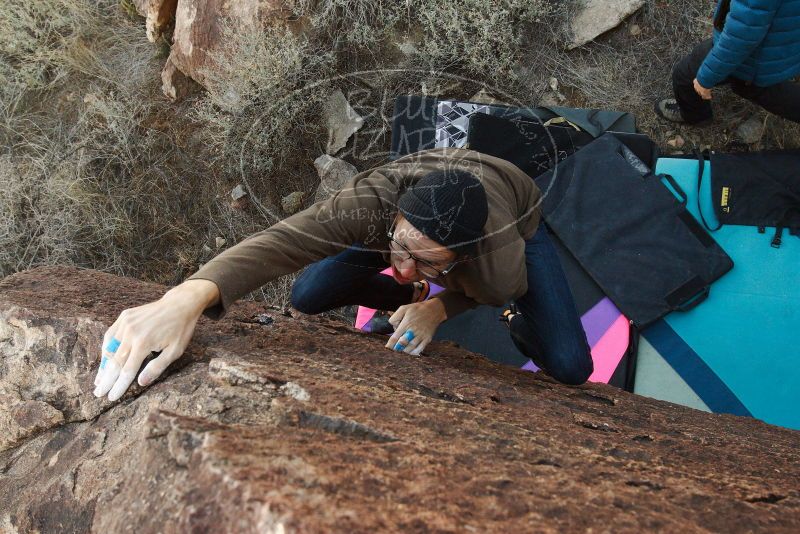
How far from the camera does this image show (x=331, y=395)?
125 centimetres

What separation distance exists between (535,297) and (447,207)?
→ 35.1 inches

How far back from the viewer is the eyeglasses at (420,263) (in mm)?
1720

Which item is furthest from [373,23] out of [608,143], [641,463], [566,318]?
[641,463]

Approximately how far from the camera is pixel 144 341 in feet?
4.41

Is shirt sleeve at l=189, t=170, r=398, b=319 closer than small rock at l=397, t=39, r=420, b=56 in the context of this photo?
Yes

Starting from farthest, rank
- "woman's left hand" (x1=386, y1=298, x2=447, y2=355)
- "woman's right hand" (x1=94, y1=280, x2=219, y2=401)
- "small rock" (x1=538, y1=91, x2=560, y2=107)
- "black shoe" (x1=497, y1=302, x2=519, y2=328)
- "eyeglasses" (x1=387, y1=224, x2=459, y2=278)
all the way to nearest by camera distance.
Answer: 1. "small rock" (x1=538, y1=91, x2=560, y2=107)
2. "black shoe" (x1=497, y1=302, x2=519, y2=328)
3. "woman's left hand" (x1=386, y1=298, x2=447, y2=355)
4. "eyeglasses" (x1=387, y1=224, x2=459, y2=278)
5. "woman's right hand" (x1=94, y1=280, x2=219, y2=401)

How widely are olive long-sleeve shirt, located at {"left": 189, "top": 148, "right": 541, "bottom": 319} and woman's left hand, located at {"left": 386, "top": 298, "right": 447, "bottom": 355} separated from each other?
0.25 feet

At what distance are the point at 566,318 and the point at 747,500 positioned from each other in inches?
49.5

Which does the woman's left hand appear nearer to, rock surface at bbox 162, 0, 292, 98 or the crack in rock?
the crack in rock

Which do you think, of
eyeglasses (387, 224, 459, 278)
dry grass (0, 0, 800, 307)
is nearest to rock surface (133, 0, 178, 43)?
dry grass (0, 0, 800, 307)

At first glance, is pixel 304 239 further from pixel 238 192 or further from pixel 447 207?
pixel 238 192

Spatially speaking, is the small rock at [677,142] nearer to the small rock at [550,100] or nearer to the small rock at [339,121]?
the small rock at [550,100]

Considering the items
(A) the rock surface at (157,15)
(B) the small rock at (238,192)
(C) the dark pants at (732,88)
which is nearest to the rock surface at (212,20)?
(A) the rock surface at (157,15)

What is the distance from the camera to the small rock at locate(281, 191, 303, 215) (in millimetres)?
3199
